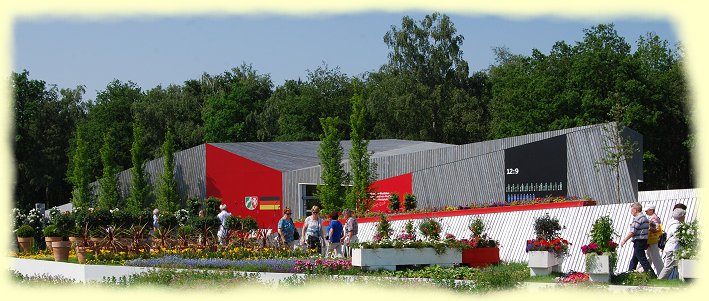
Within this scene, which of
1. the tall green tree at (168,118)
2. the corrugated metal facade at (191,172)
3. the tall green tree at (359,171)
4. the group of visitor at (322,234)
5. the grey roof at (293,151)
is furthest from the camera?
the tall green tree at (168,118)

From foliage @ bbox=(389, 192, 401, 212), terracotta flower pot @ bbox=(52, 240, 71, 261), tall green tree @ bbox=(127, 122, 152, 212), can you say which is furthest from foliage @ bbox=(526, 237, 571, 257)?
tall green tree @ bbox=(127, 122, 152, 212)

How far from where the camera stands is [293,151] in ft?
153

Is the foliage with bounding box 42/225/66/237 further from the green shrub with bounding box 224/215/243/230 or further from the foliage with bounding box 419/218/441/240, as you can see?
the foliage with bounding box 419/218/441/240

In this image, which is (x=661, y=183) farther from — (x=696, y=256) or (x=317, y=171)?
(x=696, y=256)

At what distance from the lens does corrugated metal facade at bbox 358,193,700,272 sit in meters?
17.2

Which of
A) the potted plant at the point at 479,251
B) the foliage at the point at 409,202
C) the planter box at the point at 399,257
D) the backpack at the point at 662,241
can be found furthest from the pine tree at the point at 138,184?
the backpack at the point at 662,241

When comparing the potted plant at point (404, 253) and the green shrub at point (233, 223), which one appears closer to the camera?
the potted plant at point (404, 253)

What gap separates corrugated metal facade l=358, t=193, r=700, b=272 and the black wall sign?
819cm

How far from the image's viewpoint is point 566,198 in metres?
29.7

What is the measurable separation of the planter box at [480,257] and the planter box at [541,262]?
2247mm

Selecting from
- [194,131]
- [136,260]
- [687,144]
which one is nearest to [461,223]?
[136,260]

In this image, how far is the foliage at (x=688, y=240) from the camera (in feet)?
46.1

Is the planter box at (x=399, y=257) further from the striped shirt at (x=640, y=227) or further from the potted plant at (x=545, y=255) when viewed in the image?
the striped shirt at (x=640, y=227)

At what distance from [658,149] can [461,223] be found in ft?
103
